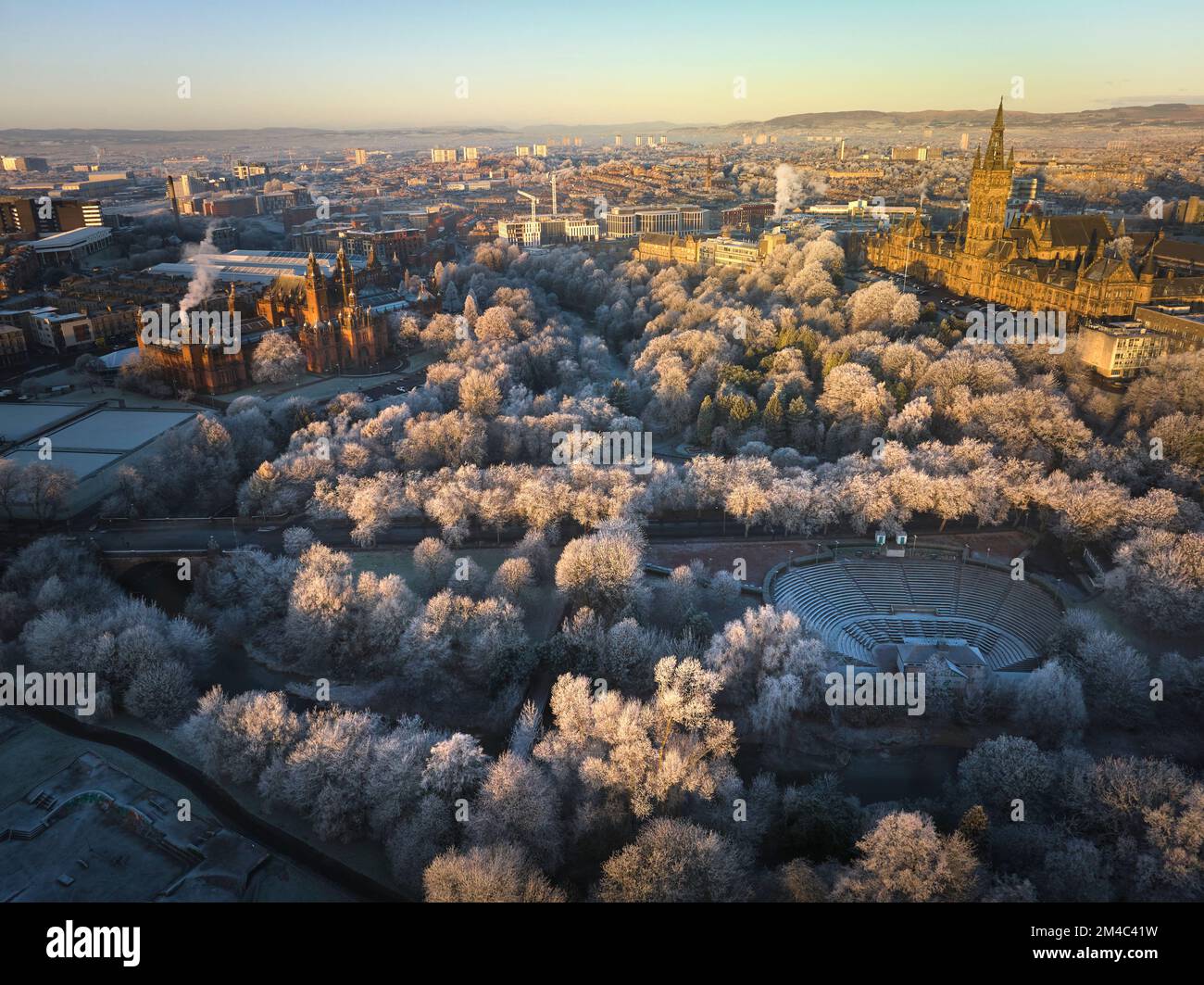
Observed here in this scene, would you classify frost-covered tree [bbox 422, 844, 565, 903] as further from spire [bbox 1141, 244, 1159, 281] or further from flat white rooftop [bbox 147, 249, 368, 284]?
flat white rooftop [bbox 147, 249, 368, 284]

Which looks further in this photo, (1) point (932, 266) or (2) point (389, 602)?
(1) point (932, 266)

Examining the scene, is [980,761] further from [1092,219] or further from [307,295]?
[1092,219]

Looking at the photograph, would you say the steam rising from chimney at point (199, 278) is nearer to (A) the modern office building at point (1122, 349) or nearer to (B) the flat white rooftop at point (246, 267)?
(B) the flat white rooftop at point (246, 267)

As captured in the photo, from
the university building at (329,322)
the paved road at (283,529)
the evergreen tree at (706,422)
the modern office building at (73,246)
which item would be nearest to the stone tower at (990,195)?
the evergreen tree at (706,422)

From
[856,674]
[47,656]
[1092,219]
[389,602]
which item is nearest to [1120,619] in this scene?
[856,674]
